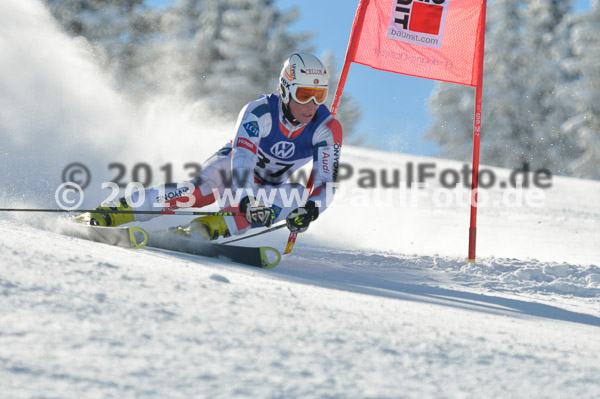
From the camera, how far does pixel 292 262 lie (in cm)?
470

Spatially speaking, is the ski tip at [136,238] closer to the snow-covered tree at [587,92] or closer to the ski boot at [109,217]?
the ski boot at [109,217]

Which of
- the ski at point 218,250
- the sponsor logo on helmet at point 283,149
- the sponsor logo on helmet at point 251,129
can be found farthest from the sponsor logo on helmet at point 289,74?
the ski at point 218,250

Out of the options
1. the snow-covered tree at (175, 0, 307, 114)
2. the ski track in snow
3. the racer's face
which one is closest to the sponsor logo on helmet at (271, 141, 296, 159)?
the racer's face

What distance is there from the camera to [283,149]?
493 centimetres

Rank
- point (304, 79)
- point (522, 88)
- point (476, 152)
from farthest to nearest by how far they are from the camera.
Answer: point (522, 88) → point (476, 152) → point (304, 79)

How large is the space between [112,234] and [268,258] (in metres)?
0.98

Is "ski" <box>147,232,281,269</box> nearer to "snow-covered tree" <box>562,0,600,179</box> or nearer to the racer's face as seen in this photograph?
the racer's face

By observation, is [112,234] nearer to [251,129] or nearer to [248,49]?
[251,129]

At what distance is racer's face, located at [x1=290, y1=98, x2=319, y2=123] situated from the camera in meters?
4.63

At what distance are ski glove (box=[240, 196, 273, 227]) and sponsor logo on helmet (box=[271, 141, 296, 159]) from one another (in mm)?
750

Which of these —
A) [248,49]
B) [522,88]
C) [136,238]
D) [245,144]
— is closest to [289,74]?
[245,144]

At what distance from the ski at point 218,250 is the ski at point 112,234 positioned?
245 millimetres

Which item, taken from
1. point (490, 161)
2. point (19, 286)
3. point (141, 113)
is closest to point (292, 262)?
point (19, 286)

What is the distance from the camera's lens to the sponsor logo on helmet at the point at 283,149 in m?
4.90
